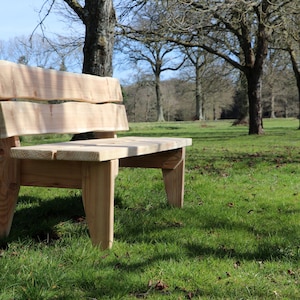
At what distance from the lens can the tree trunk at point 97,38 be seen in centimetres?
602

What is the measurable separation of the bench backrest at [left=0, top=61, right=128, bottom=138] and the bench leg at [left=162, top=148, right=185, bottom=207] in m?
0.77

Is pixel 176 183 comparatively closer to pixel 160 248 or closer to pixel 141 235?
pixel 141 235

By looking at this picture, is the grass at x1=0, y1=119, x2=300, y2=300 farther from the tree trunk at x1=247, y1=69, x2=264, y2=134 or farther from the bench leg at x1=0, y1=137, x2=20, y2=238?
the tree trunk at x1=247, y1=69, x2=264, y2=134

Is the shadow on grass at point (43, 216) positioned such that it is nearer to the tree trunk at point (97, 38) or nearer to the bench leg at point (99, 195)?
the bench leg at point (99, 195)

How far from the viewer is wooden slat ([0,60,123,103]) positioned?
299 cm

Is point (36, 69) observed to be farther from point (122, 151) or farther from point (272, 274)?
point (272, 274)

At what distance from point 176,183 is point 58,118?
4.41 feet

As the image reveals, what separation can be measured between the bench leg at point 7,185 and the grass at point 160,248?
131mm

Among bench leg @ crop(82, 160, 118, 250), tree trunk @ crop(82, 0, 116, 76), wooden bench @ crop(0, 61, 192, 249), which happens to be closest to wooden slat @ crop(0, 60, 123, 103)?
wooden bench @ crop(0, 61, 192, 249)

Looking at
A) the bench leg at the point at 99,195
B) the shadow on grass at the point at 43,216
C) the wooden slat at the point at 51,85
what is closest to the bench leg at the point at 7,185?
the shadow on grass at the point at 43,216

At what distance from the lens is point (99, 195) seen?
2.70 meters

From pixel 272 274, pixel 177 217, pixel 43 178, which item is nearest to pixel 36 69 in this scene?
pixel 43 178

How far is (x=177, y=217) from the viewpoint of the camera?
3.78m

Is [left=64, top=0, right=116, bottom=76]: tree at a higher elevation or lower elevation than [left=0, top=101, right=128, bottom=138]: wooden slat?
higher
